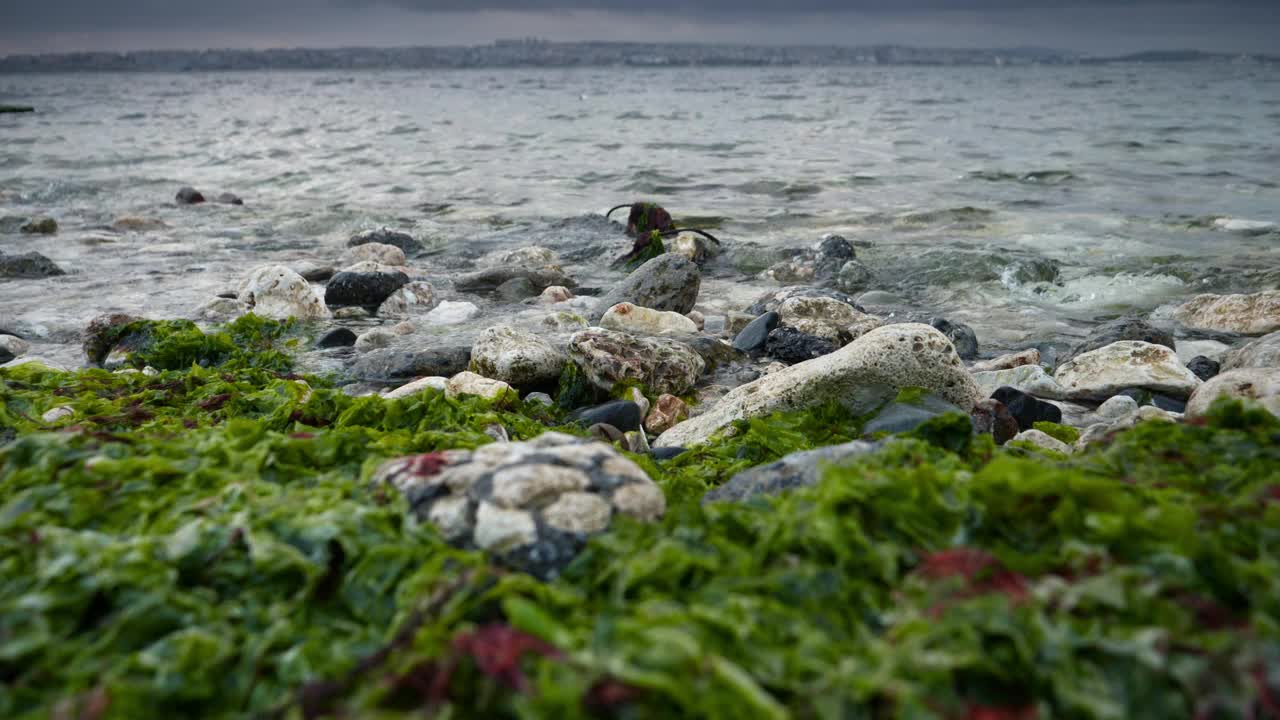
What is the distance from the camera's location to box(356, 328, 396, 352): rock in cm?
695

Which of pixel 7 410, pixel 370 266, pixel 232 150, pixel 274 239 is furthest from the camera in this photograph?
pixel 232 150

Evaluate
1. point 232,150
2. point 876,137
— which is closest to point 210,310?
point 232,150

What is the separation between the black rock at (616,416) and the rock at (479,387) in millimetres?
459

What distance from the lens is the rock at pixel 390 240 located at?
37.1ft

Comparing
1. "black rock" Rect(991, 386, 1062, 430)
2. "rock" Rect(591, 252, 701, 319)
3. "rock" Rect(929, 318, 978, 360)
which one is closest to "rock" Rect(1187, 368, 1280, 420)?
"black rock" Rect(991, 386, 1062, 430)

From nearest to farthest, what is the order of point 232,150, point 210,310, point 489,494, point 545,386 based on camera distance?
point 489,494, point 545,386, point 210,310, point 232,150

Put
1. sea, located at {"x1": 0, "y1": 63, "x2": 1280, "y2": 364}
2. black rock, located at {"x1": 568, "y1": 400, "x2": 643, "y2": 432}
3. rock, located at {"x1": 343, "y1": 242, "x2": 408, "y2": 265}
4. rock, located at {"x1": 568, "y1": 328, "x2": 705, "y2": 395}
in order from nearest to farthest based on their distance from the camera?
1. black rock, located at {"x1": 568, "y1": 400, "x2": 643, "y2": 432}
2. rock, located at {"x1": 568, "y1": 328, "x2": 705, "y2": 395}
3. sea, located at {"x1": 0, "y1": 63, "x2": 1280, "y2": 364}
4. rock, located at {"x1": 343, "y1": 242, "x2": 408, "y2": 265}

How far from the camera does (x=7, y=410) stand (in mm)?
3877

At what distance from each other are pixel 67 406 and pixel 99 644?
2750 millimetres

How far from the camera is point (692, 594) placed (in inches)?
80.0

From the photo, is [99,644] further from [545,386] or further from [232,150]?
[232,150]

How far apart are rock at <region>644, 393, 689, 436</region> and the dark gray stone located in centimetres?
403

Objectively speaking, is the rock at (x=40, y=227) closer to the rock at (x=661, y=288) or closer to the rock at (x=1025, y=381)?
the rock at (x=661, y=288)

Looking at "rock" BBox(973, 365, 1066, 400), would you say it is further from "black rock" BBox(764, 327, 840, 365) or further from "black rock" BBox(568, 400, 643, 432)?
"black rock" BBox(568, 400, 643, 432)
